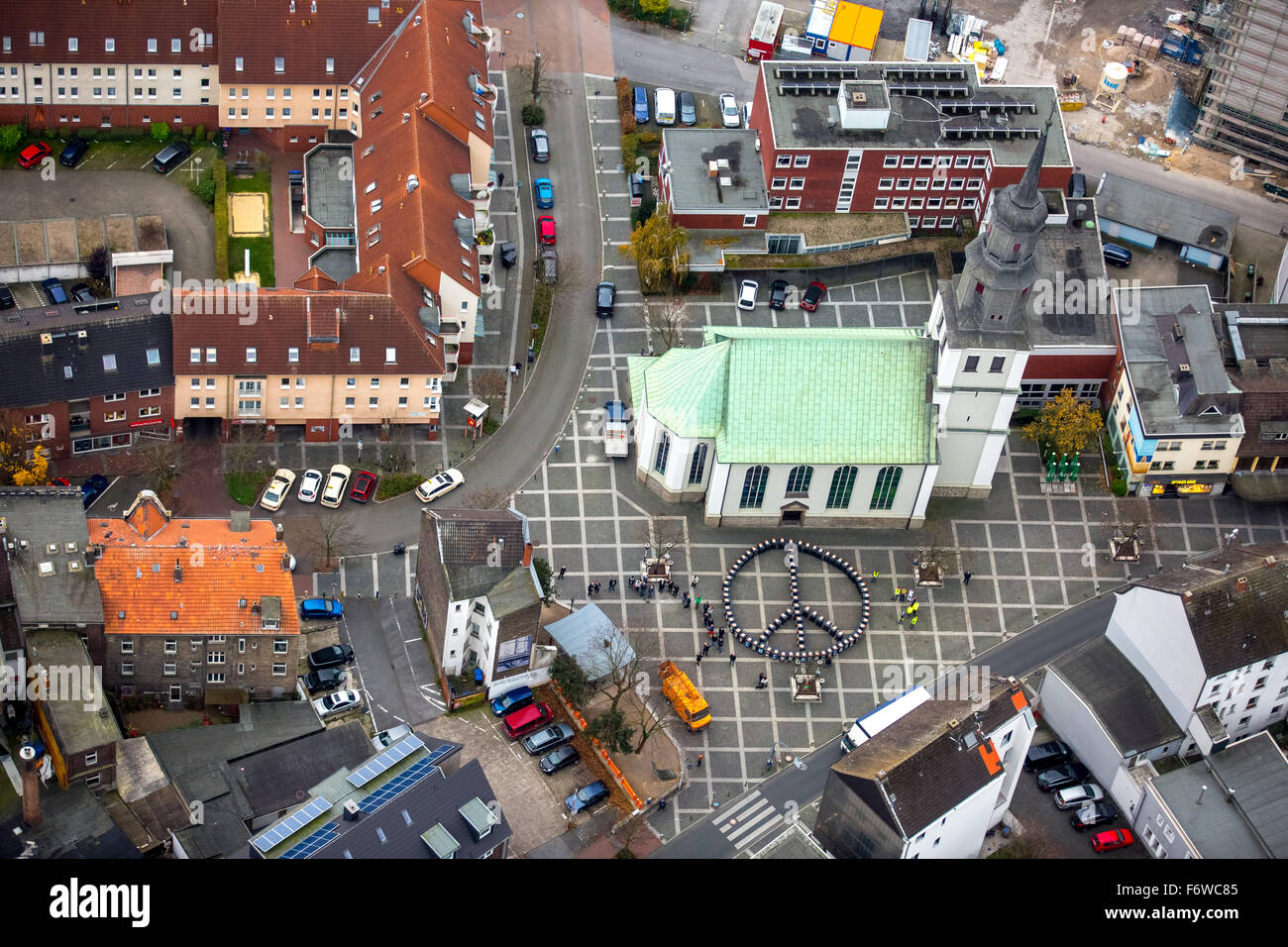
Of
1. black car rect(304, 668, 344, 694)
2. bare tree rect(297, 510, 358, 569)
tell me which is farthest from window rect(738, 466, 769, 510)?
black car rect(304, 668, 344, 694)

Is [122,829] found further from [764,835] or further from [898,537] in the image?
[898,537]

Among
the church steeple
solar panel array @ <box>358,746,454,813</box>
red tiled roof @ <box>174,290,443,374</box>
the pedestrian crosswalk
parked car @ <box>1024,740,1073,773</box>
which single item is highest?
the church steeple

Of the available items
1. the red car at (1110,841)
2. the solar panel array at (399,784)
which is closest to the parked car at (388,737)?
the solar panel array at (399,784)

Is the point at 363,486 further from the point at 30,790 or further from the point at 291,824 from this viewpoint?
the point at 30,790

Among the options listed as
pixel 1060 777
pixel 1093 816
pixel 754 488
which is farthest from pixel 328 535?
pixel 1093 816

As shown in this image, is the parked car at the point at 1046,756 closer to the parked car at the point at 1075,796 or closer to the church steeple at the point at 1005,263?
the parked car at the point at 1075,796

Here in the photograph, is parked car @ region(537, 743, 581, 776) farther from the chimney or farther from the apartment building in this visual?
the chimney
